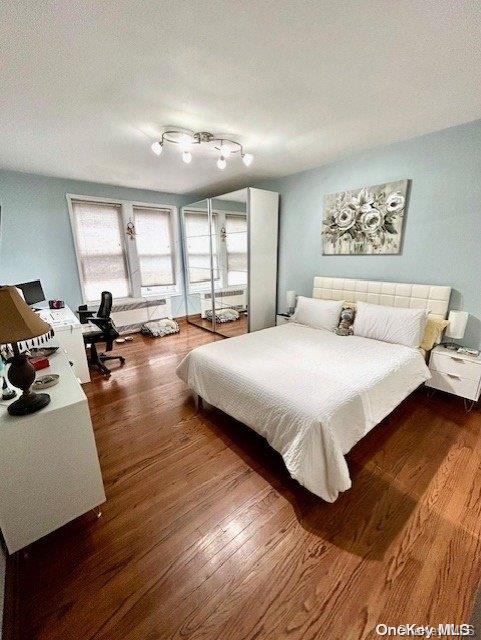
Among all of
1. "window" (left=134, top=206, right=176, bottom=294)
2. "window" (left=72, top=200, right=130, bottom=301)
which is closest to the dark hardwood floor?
"window" (left=72, top=200, right=130, bottom=301)

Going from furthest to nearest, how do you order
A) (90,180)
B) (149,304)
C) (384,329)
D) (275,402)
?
1. (149,304)
2. (90,180)
3. (384,329)
4. (275,402)

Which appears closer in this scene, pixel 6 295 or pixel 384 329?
pixel 6 295

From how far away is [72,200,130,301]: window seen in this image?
13.5 feet

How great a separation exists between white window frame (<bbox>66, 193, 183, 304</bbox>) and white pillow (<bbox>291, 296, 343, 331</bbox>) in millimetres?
2914

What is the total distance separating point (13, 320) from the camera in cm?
114

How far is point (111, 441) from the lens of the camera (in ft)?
6.92

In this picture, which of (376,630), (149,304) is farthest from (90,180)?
(376,630)

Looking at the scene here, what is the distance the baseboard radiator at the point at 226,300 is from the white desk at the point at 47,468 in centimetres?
303

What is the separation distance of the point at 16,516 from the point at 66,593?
Result: 0.42m

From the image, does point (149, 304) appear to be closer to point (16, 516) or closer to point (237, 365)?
point (237, 365)

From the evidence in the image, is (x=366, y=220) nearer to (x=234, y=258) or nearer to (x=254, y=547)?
(x=234, y=258)

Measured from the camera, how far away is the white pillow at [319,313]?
3.09m

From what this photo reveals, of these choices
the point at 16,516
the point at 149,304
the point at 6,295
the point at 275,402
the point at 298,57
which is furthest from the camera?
the point at 149,304

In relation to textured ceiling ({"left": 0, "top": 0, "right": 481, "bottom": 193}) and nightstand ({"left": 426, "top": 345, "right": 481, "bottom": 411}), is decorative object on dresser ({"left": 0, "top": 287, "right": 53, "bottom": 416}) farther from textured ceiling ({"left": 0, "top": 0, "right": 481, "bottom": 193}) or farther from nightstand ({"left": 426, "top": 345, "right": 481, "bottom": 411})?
nightstand ({"left": 426, "top": 345, "right": 481, "bottom": 411})
